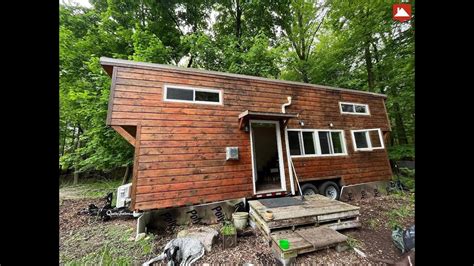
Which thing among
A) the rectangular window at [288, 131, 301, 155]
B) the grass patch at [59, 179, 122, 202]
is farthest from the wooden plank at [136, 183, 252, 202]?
the grass patch at [59, 179, 122, 202]

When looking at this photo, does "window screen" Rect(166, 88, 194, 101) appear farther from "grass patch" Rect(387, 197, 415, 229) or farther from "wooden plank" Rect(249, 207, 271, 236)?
"grass patch" Rect(387, 197, 415, 229)

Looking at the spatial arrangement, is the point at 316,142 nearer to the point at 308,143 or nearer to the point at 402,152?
the point at 308,143

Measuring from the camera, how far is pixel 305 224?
3389 millimetres

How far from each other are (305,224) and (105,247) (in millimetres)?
3915

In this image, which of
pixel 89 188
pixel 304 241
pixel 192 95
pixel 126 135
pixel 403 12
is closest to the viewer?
pixel 304 241

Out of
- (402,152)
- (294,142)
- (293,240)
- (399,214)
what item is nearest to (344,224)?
(293,240)

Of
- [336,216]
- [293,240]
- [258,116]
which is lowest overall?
[293,240]

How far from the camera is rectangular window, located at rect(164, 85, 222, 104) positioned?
4.29 meters

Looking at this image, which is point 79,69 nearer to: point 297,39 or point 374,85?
point 297,39

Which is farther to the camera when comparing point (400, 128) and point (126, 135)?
point (400, 128)

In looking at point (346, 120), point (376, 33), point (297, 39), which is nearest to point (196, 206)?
point (346, 120)

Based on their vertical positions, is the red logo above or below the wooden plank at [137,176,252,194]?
above

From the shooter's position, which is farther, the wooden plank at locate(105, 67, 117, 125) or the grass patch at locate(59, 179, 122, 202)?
the grass patch at locate(59, 179, 122, 202)

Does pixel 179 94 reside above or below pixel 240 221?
above
